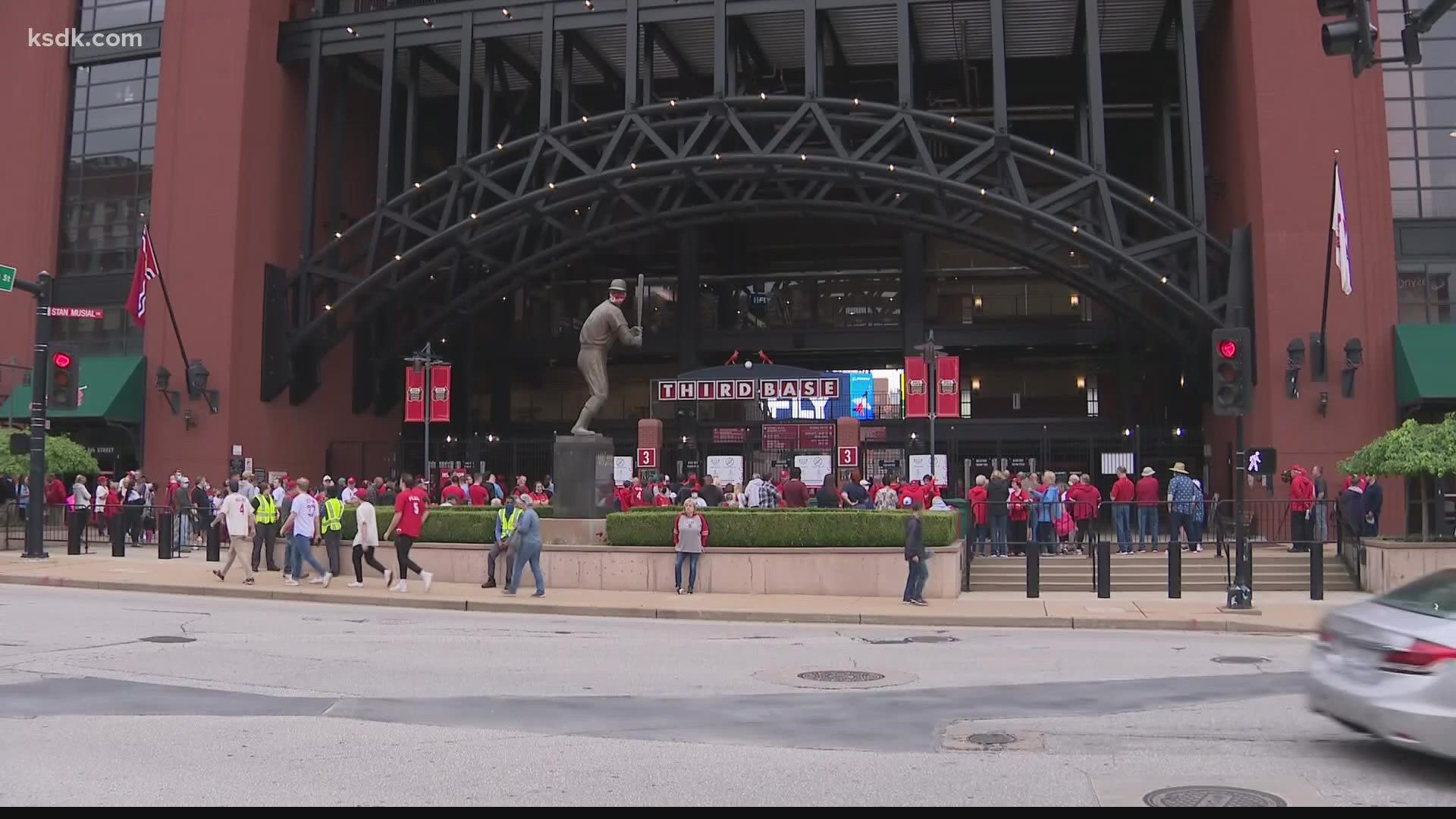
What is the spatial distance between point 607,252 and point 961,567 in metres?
24.7

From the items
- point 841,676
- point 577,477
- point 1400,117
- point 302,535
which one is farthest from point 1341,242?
point 302,535

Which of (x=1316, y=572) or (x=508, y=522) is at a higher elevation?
(x=508, y=522)

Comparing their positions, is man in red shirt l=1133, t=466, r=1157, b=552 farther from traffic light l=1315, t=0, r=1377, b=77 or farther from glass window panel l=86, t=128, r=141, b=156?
glass window panel l=86, t=128, r=141, b=156

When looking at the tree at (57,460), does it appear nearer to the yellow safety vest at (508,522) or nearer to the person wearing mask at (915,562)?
the yellow safety vest at (508,522)

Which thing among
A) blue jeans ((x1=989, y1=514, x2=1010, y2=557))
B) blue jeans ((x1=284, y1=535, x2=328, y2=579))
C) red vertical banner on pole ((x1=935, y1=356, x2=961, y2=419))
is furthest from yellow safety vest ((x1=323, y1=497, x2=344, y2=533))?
red vertical banner on pole ((x1=935, y1=356, x2=961, y2=419))

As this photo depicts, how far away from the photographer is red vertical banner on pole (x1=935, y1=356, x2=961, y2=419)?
31.0 metres

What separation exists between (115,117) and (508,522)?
23.1 metres

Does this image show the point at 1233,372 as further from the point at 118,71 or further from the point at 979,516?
the point at 118,71

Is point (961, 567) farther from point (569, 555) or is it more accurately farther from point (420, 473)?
point (420, 473)

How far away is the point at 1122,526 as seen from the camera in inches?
901

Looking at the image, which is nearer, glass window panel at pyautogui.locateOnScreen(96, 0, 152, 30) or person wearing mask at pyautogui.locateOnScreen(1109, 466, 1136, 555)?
person wearing mask at pyautogui.locateOnScreen(1109, 466, 1136, 555)

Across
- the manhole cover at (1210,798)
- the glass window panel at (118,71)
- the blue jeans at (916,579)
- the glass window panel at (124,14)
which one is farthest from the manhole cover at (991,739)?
the glass window panel at (124,14)

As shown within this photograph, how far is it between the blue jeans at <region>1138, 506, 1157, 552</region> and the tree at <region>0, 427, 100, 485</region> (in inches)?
925

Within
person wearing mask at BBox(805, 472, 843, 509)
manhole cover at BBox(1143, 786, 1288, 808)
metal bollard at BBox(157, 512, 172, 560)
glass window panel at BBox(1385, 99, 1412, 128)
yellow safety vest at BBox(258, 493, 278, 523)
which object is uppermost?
glass window panel at BBox(1385, 99, 1412, 128)
